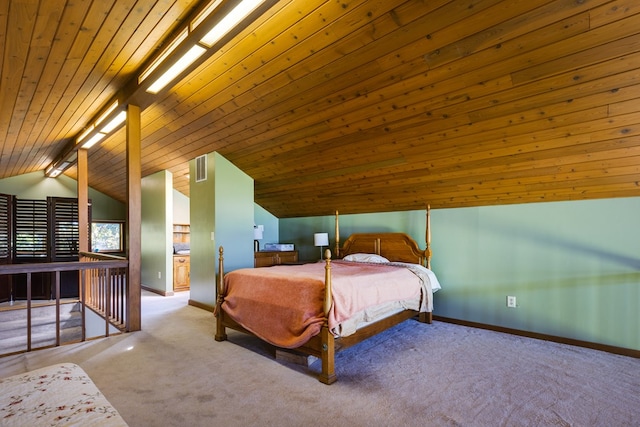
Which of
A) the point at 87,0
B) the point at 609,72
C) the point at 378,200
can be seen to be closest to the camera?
the point at 87,0

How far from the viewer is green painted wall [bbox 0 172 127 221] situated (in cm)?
772

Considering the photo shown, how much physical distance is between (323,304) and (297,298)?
28 cm

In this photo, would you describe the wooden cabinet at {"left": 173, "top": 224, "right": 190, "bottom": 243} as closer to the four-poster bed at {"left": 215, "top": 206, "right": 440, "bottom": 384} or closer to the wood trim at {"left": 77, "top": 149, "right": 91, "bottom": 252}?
the wood trim at {"left": 77, "top": 149, "right": 91, "bottom": 252}

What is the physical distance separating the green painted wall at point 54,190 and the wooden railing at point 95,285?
12.1 feet

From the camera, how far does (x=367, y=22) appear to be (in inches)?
101

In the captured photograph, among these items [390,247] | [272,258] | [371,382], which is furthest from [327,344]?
[272,258]

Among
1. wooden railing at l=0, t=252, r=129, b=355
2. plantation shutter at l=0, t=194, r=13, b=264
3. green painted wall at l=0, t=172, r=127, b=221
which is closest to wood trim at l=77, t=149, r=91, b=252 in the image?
wooden railing at l=0, t=252, r=129, b=355

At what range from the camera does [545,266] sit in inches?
146

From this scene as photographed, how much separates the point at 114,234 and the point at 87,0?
7889 millimetres

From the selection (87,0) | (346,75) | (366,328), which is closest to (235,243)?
(366,328)

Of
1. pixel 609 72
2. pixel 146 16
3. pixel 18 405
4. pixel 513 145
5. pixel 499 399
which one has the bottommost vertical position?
pixel 499 399

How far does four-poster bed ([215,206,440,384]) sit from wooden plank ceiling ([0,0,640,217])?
1267mm

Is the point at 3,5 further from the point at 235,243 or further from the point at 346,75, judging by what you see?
the point at 235,243

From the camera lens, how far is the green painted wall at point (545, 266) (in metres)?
3.28
